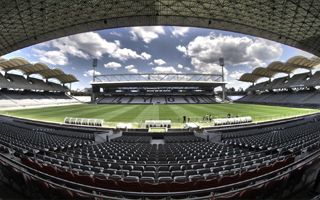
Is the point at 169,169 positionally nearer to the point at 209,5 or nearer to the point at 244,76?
the point at 209,5

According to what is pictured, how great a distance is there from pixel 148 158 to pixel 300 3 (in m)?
26.5

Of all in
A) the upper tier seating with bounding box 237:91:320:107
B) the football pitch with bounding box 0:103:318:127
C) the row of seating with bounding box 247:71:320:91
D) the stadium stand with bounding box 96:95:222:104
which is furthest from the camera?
the stadium stand with bounding box 96:95:222:104

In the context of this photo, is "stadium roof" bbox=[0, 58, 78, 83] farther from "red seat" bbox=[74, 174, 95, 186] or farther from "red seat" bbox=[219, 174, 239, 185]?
"red seat" bbox=[219, 174, 239, 185]

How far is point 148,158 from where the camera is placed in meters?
9.02

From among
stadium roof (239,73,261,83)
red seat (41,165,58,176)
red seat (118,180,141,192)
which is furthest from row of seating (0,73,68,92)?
stadium roof (239,73,261,83)

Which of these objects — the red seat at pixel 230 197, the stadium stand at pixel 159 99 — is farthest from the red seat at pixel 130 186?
the stadium stand at pixel 159 99

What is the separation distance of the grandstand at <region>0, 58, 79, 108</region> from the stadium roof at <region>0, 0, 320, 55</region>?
26.8 metres

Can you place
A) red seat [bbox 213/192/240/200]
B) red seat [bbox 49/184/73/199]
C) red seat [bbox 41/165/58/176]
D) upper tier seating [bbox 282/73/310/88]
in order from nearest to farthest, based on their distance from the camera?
red seat [bbox 213/192/240/200] → red seat [bbox 49/184/73/199] → red seat [bbox 41/165/58/176] → upper tier seating [bbox 282/73/310/88]

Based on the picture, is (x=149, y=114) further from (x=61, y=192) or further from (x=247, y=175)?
(x=61, y=192)

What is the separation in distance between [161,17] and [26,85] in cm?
5979

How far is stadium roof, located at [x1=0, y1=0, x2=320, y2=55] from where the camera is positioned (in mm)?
23906

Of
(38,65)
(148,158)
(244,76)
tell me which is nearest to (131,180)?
(148,158)

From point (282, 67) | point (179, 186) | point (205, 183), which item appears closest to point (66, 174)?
point (179, 186)

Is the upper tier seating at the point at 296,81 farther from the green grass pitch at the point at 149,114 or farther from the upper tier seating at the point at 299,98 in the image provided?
the green grass pitch at the point at 149,114
